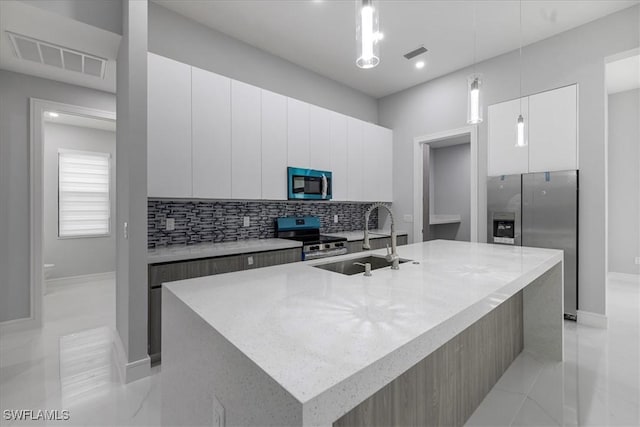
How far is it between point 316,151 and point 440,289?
267 centimetres

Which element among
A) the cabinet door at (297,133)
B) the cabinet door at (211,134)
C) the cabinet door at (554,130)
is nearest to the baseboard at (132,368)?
the cabinet door at (211,134)

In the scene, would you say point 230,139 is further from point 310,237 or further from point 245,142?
point 310,237

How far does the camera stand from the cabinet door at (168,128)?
2377mm

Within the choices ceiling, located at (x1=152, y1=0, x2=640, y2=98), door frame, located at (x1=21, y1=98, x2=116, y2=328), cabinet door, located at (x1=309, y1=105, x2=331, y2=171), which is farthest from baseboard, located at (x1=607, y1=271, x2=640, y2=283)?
door frame, located at (x1=21, y1=98, x2=116, y2=328)

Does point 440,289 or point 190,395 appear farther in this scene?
point 440,289

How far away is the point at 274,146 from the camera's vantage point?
3.18 m

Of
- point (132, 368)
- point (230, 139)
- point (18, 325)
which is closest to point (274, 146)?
point (230, 139)

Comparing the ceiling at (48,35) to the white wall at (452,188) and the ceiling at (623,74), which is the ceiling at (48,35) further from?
the white wall at (452,188)

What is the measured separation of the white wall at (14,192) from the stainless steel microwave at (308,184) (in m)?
2.78

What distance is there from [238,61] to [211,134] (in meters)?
1.16

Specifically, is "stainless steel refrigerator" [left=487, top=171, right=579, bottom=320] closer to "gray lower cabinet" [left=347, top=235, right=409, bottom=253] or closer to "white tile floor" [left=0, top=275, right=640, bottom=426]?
"white tile floor" [left=0, top=275, right=640, bottom=426]

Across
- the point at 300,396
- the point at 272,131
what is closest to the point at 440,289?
the point at 300,396

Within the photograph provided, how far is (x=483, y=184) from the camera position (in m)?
3.66

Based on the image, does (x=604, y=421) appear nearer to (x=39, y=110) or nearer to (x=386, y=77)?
(x=386, y=77)
